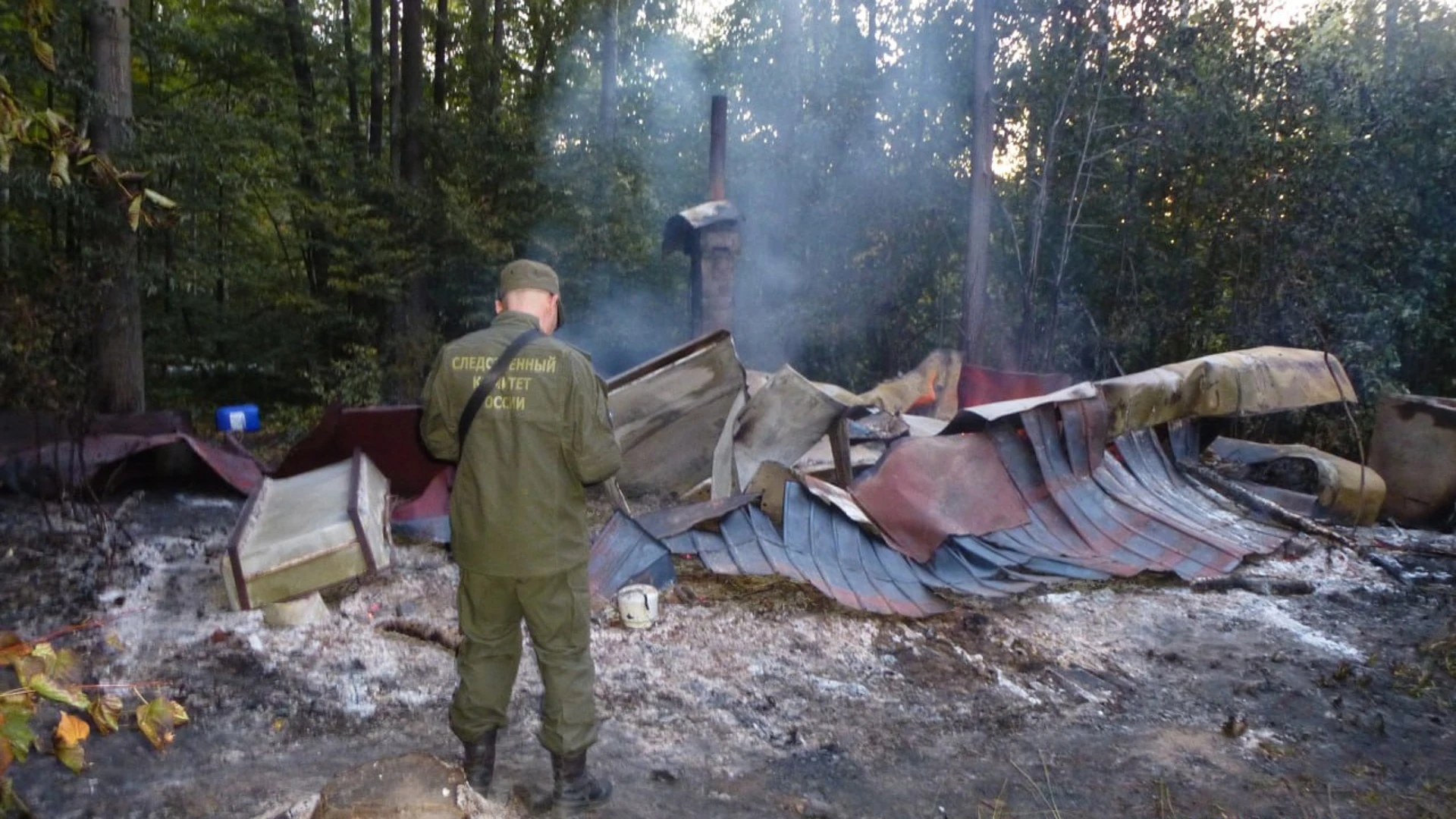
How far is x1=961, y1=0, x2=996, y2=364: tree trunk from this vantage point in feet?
40.5

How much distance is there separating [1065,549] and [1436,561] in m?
2.76

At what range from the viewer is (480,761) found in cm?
328

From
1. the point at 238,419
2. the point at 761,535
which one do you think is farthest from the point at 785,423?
the point at 238,419

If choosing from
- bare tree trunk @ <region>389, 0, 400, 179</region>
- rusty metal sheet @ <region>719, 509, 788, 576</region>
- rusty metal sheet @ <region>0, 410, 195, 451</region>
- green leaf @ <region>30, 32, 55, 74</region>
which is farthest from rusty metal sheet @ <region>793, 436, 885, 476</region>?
bare tree trunk @ <region>389, 0, 400, 179</region>

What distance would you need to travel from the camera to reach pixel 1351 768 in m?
3.84

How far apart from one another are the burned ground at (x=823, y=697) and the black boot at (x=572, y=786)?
0.10 meters

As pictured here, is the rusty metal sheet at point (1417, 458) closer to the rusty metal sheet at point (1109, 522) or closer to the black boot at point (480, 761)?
the rusty metal sheet at point (1109, 522)

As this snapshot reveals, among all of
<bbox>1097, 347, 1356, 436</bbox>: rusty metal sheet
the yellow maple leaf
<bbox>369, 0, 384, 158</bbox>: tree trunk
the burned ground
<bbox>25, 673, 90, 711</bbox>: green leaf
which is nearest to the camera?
<bbox>25, 673, 90, 711</bbox>: green leaf

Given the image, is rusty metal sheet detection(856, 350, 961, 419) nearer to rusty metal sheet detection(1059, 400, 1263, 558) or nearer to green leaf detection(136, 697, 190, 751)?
rusty metal sheet detection(1059, 400, 1263, 558)

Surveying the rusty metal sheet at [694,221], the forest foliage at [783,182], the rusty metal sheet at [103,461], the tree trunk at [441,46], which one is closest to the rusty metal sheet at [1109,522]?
the rusty metal sheet at [694,221]

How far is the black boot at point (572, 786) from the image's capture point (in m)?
3.19

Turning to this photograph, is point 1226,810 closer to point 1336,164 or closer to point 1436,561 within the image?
point 1436,561

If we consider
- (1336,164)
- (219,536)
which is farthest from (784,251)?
(219,536)

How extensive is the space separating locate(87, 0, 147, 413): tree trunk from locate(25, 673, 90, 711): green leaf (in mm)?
8788
